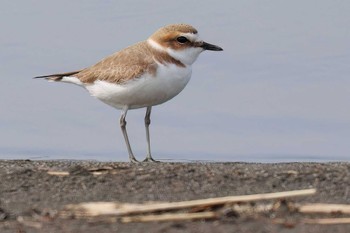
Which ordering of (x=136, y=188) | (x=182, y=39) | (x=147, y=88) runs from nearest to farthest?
(x=136, y=188) < (x=147, y=88) < (x=182, y=39)

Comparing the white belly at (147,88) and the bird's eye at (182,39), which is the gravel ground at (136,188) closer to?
the white belly at (147,88)

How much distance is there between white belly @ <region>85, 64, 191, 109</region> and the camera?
8.48m

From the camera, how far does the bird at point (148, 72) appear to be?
8500 mm

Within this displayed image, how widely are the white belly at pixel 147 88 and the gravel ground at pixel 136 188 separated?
6.16ft

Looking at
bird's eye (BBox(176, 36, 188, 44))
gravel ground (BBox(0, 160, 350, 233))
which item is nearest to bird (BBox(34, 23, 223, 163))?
bird's eye (BBox(176, 36, 188, 44))

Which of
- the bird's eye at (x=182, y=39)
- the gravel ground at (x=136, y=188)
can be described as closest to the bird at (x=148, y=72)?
the bird's eye at (x=182, y=39)

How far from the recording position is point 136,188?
19.4 ft

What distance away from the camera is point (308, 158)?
9312 millimetres

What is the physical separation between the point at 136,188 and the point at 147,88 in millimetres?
2645

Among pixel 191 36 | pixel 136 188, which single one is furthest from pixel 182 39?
pixel 136 188

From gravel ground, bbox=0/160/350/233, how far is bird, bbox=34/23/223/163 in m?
1.91

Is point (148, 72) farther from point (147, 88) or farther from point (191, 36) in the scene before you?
point (191, 36)

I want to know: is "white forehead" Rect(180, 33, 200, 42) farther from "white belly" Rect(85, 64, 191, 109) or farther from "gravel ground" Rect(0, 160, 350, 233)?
"gravel ground" Rect(0, 160, 350, 233)

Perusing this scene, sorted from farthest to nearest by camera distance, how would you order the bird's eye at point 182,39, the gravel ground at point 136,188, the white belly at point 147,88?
the bird's eye at point 182,39 < the white belly at point 147,88 < the gravel ground at point 136,188
